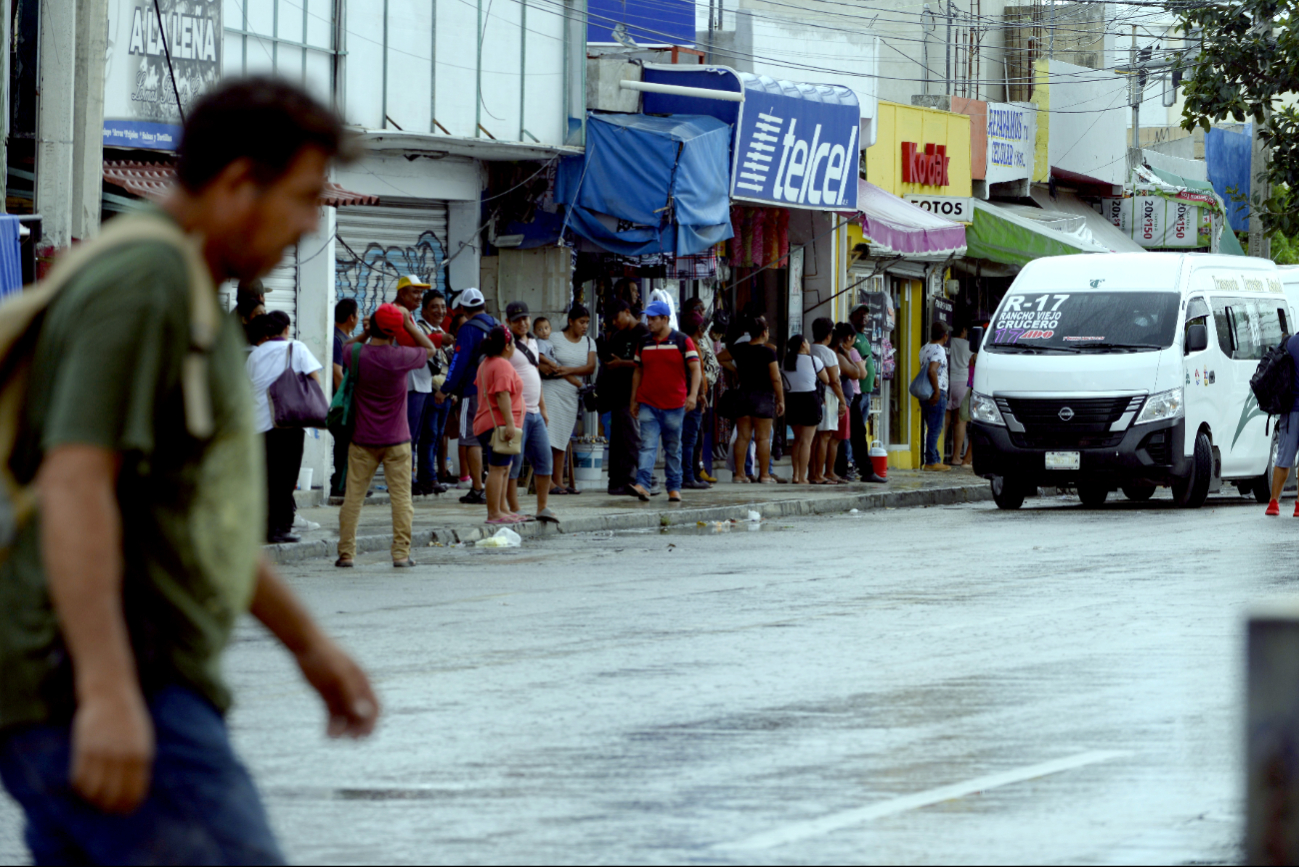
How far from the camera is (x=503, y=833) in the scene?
19.4 feet

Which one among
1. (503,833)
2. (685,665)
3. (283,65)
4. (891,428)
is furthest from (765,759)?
(891,428)

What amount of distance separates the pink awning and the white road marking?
19.5 meters

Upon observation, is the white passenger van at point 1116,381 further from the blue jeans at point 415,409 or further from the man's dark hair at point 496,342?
the man's dark hair at point 496,342

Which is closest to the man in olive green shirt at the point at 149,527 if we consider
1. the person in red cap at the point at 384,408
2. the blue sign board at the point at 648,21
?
the person in red cap at the point at 384,408

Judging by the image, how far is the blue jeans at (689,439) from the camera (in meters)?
21.4

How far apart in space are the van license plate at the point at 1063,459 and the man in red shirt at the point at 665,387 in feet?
11.2

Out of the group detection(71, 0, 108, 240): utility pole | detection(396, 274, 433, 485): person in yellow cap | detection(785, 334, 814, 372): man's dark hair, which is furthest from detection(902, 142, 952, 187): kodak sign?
detection(71, 0, 108, 240): utility pole

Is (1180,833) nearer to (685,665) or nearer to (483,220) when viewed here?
(685,665)

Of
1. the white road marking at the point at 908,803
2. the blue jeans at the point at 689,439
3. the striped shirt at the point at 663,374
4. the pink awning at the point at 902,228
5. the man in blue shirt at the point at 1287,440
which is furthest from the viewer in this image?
the pink awning at the point at 902,228

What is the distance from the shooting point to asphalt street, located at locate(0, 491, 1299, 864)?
5.95 metres

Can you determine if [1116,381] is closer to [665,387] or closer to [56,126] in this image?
[665,387]

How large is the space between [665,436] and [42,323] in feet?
57.0

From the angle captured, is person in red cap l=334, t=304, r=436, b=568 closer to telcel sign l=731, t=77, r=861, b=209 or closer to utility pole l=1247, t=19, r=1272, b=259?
telcel sign l=731, t=77, r=861, b=209

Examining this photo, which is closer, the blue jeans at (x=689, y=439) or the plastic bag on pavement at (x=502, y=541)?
the plastic bag on pavement at (x=502, y=541)
